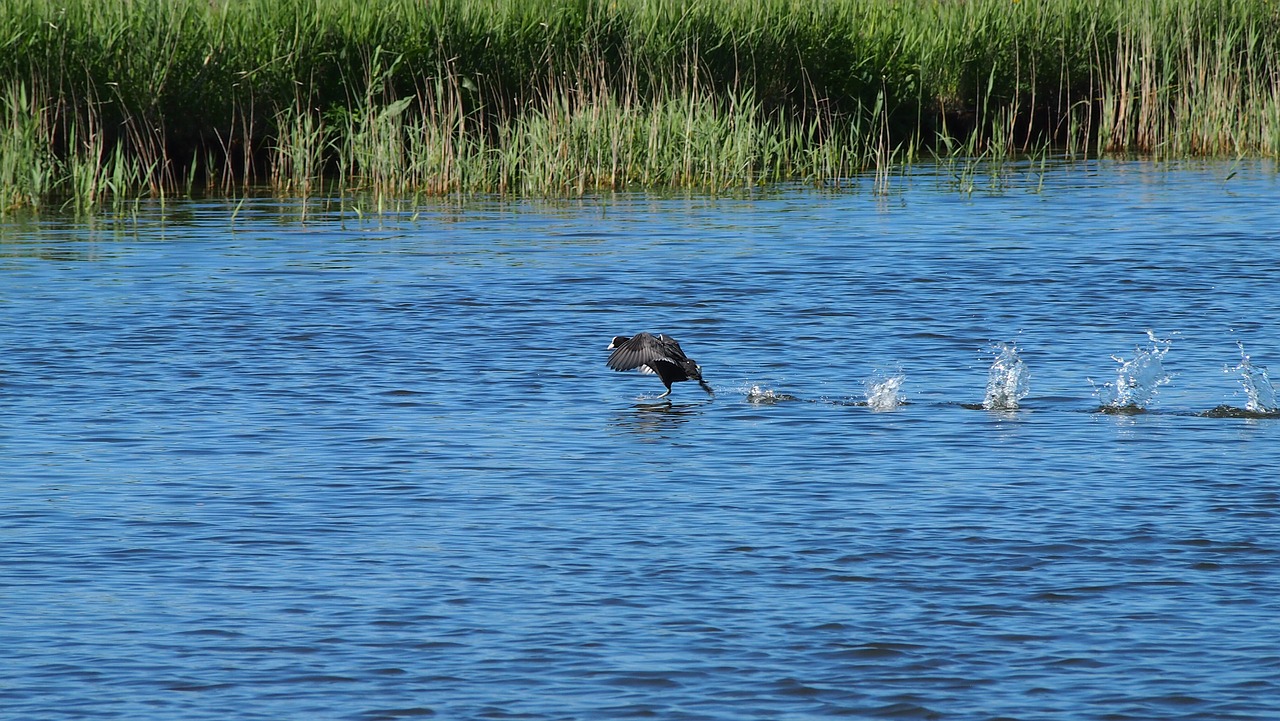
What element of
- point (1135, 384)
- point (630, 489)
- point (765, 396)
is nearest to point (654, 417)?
point (765, 396)

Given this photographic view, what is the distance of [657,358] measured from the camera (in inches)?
359

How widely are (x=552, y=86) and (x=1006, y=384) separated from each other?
9205 millimetres

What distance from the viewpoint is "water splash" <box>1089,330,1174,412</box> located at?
900 cm

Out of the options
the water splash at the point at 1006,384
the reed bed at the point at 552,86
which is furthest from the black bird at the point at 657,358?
the reed bed at the point at 552,86

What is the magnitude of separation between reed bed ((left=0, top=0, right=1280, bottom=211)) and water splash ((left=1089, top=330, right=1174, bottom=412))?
28.3 ft

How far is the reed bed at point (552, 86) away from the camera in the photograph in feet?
55.5

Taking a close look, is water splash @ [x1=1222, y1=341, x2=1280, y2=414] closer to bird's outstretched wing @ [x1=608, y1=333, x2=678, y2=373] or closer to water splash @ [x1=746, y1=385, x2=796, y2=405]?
water splash @ [x1=746, y1=385, x2=796, y2=405]

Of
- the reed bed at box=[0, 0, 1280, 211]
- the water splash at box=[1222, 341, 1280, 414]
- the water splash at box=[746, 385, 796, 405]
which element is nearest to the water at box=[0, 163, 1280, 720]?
the water splash at box=[746, 385, 796, 405]

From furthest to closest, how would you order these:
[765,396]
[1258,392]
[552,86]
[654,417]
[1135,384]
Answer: [552,86]
[765,396]
[1135,384]
[654,417]
[1258,392]

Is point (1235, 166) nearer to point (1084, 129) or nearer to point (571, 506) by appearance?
point (1084, 129)

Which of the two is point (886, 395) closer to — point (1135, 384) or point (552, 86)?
point (1135, 384)

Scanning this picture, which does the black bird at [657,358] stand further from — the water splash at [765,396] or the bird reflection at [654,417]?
the water splash at [765,396]

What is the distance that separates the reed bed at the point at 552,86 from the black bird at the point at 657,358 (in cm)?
787

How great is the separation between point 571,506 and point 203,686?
85.5 inches
